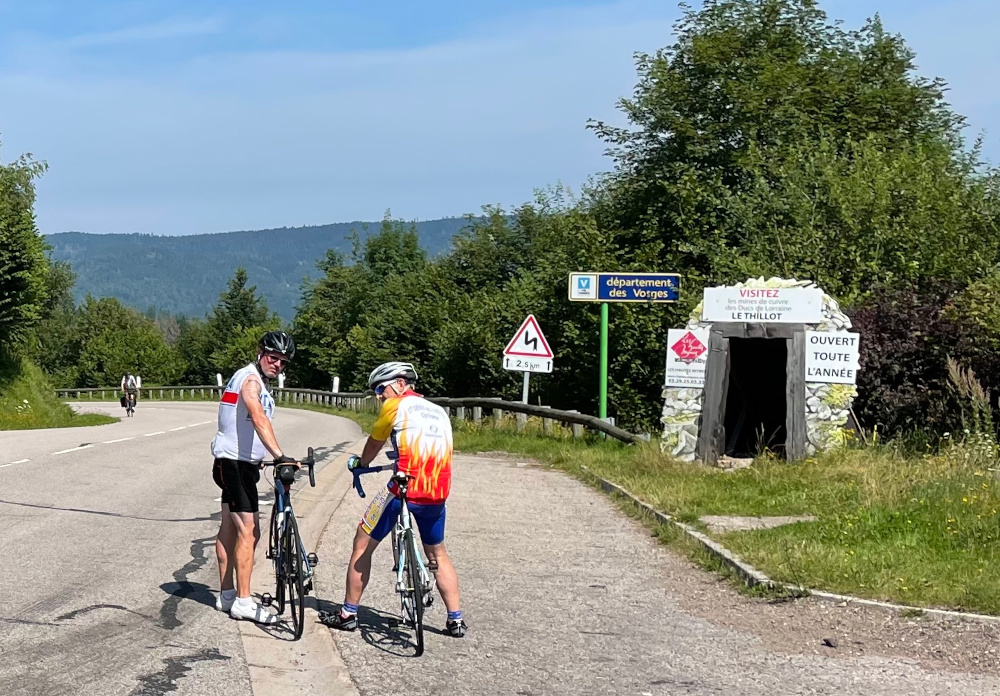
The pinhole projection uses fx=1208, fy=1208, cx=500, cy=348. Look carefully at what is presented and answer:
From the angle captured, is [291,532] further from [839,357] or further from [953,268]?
[953,268]

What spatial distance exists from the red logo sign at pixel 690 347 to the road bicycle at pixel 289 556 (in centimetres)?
Result: 1019

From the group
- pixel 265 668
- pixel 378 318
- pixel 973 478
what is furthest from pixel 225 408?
pixel 378 318

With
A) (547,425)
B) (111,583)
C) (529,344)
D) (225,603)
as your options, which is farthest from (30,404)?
(225,603)

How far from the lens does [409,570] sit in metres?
7.15

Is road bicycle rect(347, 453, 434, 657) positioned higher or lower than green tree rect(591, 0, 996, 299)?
lower

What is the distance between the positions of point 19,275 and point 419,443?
30.9 metres

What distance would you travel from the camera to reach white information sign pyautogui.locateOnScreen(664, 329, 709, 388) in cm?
1727

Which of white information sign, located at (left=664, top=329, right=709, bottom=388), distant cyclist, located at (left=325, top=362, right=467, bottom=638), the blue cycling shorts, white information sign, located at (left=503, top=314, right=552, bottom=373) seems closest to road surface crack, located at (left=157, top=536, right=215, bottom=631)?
distant cyclist, located at (left=325, top=362, right=467, bottom=638)

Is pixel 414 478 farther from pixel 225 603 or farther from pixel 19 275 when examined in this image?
pixel 19 275

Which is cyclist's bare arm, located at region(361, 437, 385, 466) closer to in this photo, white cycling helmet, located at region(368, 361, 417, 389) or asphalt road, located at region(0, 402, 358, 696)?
white cycling helmet, located at region(368, 361, 417, 389)

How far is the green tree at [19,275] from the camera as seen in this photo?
34.6 m

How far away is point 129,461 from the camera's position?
62.2ft

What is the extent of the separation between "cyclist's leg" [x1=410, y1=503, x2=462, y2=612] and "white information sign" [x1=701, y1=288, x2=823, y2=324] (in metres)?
10.3

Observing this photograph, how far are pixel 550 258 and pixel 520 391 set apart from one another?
4.27 meters
